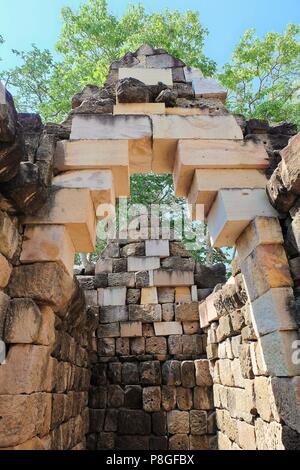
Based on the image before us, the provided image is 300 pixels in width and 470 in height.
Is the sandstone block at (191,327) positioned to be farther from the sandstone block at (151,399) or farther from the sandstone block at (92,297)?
the sandstone block at (92,297)

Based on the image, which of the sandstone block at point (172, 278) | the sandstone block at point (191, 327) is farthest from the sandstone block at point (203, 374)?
the sandstone block at point (172, 278)

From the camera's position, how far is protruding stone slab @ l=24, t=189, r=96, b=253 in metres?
3.04

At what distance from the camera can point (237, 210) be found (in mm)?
3172

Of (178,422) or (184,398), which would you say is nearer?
(178,422)

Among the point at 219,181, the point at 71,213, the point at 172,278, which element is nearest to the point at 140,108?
the point at 219,181

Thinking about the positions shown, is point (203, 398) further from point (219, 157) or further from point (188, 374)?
point (219, 157)

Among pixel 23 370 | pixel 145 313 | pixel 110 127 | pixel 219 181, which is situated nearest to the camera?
pixel 23 370

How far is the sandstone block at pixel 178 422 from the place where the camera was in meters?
5.49

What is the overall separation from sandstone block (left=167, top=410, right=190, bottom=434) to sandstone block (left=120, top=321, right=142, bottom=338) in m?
1.46

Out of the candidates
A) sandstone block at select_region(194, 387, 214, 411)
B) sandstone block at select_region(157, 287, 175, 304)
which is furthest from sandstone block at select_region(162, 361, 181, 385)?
sandstone block at select_region(157, 287, 175, 304)

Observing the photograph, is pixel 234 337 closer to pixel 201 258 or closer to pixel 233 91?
pixel 201 258

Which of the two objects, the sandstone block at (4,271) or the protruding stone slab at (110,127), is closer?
the sandstone block at (4,271)

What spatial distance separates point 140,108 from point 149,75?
0.81m

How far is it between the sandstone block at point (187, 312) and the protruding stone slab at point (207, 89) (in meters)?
3.74
